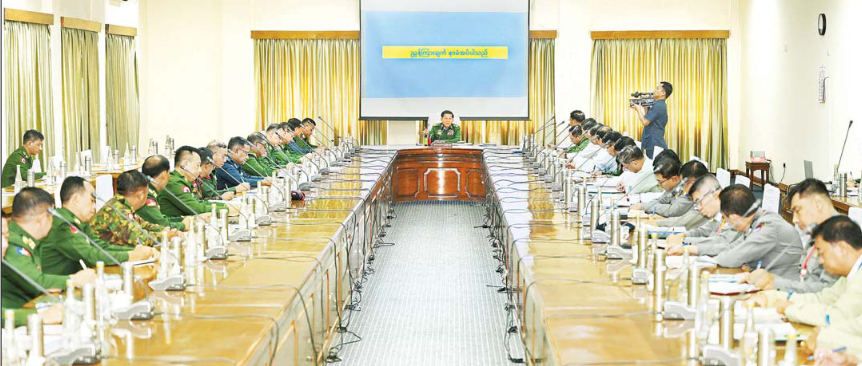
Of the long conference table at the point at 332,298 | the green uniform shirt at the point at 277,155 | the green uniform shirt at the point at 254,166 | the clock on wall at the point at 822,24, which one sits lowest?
the long conference table at the point at 332,298

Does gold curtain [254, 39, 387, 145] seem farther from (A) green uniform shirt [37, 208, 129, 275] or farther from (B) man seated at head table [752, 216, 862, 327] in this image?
(B) man seated at head table [752, 216, 862, 327]

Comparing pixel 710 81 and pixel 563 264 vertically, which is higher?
pixel 710 81

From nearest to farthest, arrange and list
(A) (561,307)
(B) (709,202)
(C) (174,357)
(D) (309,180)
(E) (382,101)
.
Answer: (C) (174,357) < (A) (561,307) < (B) (709,202) < (D) (309,180) < (E) (382,101)

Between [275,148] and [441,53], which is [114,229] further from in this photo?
[441,53]

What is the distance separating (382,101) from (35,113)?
152 inches

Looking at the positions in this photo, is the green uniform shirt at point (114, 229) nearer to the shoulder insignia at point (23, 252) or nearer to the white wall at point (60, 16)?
the shoulder insignia at point (23, 252)

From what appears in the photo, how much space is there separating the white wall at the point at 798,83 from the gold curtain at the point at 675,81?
0.98 ft

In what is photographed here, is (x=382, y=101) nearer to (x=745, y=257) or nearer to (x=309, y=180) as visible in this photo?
(x=309, y=180)

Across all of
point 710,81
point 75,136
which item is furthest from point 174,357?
point 710,81

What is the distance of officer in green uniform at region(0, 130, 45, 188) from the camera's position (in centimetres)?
753

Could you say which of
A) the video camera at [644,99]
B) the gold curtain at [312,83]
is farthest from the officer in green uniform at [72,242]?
the gold curtain at [312,83]

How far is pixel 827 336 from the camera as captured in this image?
8.63ft

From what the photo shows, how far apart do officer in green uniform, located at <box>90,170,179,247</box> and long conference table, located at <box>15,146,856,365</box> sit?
417 millimetres

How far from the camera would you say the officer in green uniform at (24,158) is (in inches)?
297
